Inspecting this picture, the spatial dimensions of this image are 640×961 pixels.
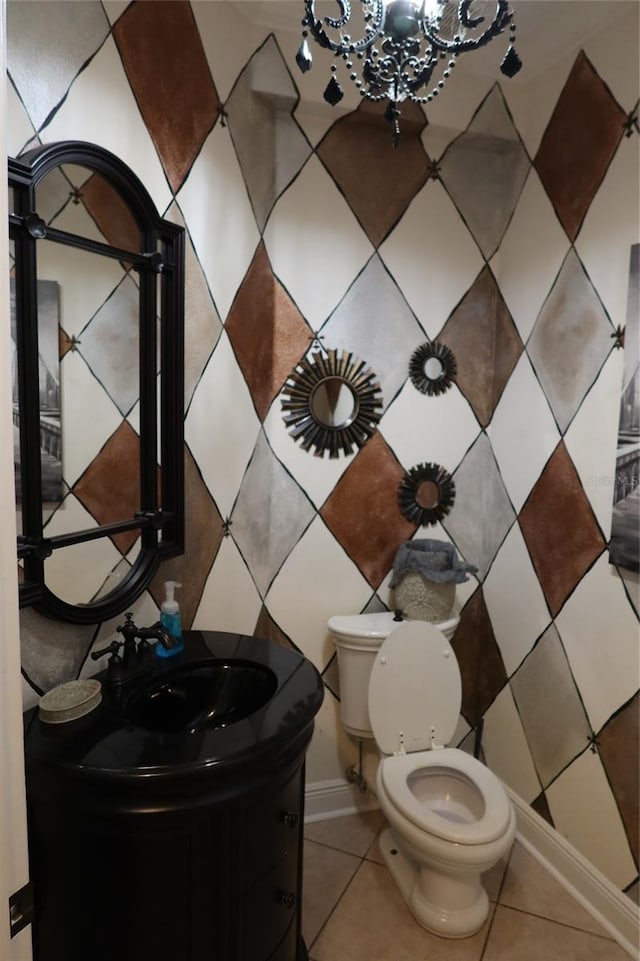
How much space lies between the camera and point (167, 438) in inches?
62.2

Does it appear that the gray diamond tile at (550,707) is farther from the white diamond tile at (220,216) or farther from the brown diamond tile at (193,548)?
the white diamond tile at (220,216)

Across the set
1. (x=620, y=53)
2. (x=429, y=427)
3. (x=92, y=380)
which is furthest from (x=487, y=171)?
(x=92, y=380)

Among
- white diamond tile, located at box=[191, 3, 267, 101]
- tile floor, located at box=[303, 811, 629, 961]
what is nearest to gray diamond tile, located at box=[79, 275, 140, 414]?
white diamond tile, located at box=[191, 3, 267, 101]

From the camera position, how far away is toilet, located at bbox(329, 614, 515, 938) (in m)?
1.60

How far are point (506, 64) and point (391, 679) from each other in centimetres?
171

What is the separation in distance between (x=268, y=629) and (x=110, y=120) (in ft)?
5.22

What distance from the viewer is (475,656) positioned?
2381 millimetres

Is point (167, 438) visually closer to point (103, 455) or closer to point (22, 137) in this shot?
point (103, 455)

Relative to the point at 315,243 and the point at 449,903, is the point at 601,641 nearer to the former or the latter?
the point at 449,903

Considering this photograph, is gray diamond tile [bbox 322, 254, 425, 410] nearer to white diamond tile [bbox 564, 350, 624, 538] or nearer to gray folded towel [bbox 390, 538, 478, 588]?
gray folded towel [bbox 390, 538, 478, 588]

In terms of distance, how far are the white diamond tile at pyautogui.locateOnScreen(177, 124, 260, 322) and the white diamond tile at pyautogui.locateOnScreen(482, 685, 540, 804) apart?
1.79 metres

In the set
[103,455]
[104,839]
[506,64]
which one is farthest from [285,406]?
[104,839]

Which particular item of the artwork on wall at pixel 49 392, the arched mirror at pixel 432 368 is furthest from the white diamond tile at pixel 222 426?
the arched mirror at pixel 432 368

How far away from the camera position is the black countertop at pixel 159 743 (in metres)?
1.03
